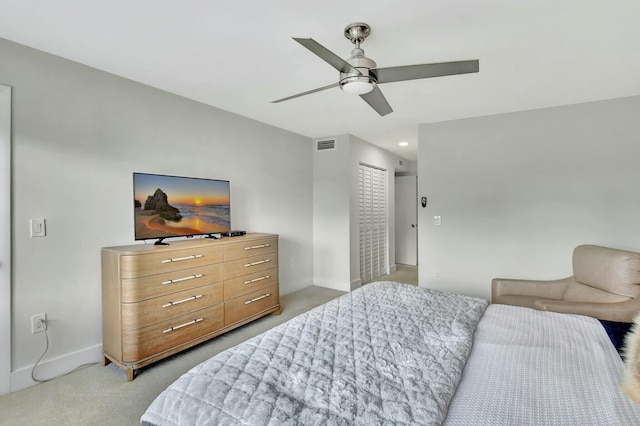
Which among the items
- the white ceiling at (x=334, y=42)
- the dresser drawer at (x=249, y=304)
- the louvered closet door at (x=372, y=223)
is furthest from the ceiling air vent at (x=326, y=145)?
the dresser drawer at (x=249, y=304)

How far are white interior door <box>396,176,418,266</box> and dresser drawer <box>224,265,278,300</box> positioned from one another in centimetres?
396

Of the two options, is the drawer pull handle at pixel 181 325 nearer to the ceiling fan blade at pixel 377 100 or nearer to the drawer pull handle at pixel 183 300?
the drawer pull handle at pixel 183 300

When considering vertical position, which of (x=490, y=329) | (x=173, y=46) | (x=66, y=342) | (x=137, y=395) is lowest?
(x=137, y=395)

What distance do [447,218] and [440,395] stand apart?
320cm

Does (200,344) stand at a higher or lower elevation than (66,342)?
lower

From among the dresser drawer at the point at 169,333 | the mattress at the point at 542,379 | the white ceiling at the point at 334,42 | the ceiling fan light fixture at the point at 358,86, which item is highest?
the white ceiling at the point at 334,42

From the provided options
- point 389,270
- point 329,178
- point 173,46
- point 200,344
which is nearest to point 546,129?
point 329,178

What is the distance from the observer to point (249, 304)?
3.17m

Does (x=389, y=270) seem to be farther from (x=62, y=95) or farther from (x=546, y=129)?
(x=62, y=95)

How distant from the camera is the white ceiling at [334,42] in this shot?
174cm

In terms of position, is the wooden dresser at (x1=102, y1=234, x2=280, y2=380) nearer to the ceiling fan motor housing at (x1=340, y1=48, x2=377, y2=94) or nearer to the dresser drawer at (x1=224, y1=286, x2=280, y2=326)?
the dresser drawer at (x1=224, y1=286, x2=280, y2=326)

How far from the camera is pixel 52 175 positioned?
2.29 meters

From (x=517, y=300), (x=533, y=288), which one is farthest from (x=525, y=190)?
(x=517, y=300)

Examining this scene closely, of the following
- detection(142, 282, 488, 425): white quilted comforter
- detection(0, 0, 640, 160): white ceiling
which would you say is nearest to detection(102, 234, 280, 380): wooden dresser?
detection(142, 282, 488, 425): white quilted comforter
